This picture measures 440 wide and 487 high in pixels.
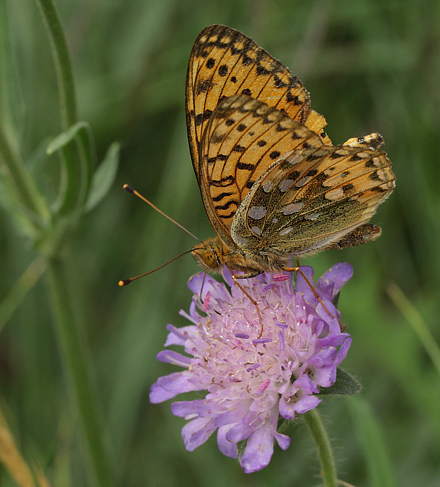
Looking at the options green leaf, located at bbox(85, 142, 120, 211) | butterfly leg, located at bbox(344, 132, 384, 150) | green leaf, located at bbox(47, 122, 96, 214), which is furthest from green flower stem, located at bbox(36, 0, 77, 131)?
butterfly leg, located at bbox(344, 132, 384, 150)

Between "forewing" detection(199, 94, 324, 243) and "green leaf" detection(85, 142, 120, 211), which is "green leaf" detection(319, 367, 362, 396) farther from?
"green leaf" detection(85, 142, 120, 211)

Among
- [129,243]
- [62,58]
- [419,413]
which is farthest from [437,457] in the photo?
[62,58]

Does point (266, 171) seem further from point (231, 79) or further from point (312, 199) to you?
point (231, 79)

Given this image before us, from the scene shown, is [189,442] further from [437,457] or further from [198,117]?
[437,457]

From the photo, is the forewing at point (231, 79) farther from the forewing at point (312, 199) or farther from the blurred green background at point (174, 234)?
the blurred green background at point (174, 234)

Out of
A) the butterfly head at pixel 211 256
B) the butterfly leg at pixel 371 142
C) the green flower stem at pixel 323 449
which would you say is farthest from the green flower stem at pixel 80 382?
the butterfly leg at pixel 371 142

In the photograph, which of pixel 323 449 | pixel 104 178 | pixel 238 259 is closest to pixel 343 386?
pixel 323 449
